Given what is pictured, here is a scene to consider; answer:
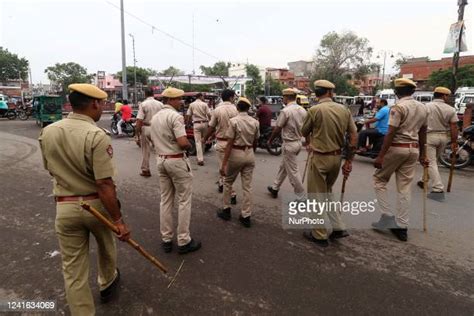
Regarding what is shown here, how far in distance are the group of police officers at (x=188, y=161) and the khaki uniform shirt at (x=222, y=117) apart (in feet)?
0.06

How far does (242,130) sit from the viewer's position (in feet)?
12.8

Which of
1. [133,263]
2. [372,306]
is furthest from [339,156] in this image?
[133,263]

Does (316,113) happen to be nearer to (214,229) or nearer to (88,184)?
(214,229)

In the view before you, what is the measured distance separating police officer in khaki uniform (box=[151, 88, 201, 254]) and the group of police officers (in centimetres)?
1

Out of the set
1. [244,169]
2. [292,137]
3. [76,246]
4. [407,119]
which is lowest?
[76,246]

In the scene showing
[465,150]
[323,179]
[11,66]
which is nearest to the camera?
[323,179]

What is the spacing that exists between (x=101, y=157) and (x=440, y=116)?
224 inches

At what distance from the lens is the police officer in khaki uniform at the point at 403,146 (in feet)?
12.1

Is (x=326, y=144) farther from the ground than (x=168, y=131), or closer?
closer

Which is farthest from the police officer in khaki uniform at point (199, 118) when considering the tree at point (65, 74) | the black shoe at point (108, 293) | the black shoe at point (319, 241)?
the tree at point (65, 74)

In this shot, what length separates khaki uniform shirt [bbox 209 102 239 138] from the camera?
5105 mm

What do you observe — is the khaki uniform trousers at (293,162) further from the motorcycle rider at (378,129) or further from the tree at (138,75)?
the tree at (138,75)

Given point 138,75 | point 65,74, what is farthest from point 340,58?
point 65,74

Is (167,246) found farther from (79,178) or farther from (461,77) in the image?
(461,77)
